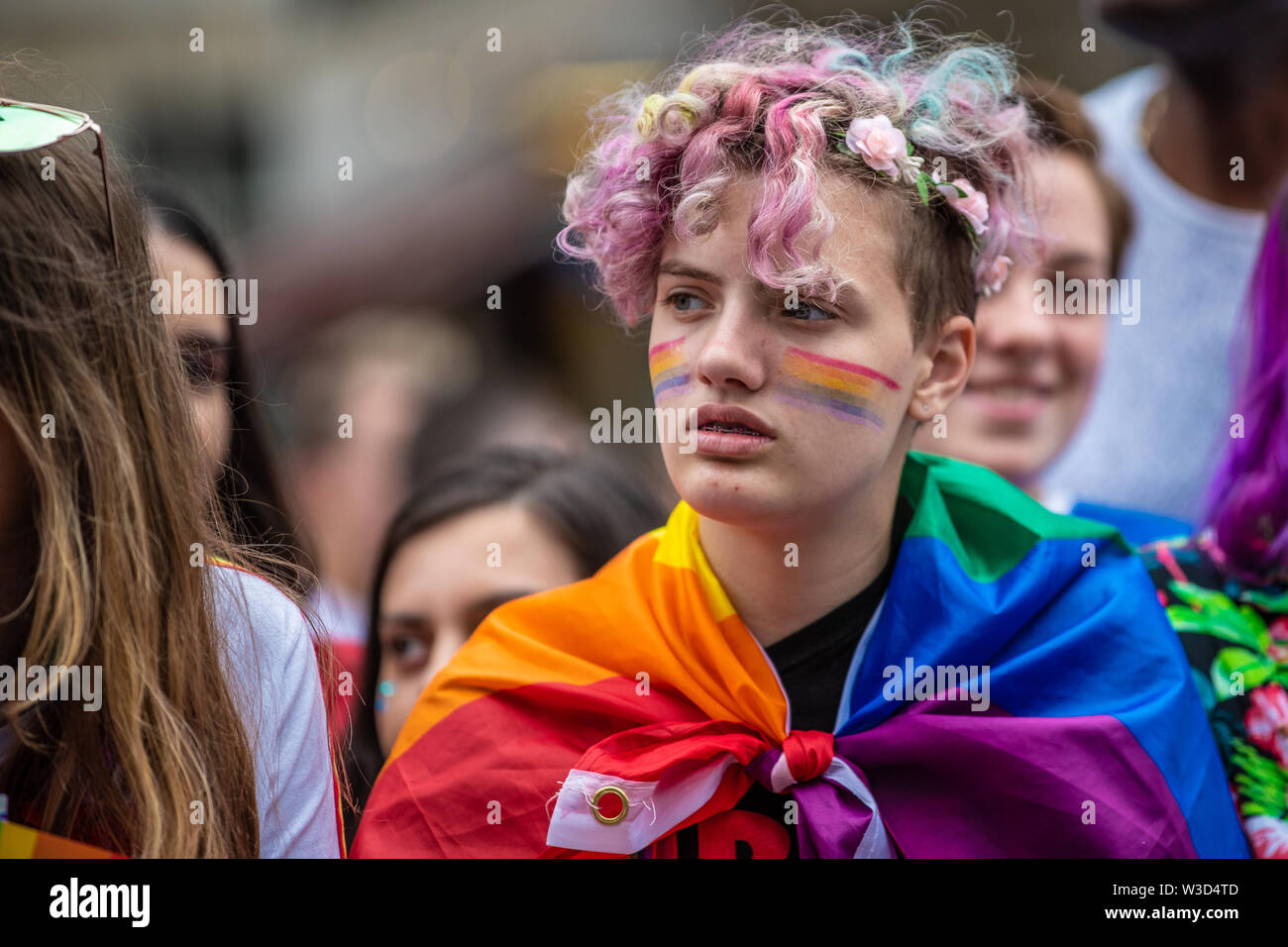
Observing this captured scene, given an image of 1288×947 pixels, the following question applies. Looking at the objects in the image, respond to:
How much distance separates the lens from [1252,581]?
226 cm

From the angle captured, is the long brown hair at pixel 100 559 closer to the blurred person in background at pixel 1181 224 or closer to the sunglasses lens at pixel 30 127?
the sunglasses lens at pixel 30 127

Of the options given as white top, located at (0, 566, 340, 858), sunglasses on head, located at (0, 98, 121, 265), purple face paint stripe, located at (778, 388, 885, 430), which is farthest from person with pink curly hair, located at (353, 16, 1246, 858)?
sunglasses on head, located at (0, 98, 121, 265)

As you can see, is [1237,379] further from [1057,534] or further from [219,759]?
[219,759]

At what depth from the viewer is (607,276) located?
197 cm

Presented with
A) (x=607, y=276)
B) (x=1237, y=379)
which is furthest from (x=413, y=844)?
(x=1237, y=379)

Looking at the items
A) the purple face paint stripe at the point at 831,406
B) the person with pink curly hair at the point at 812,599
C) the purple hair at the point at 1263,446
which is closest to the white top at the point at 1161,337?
the purple hair at the point at 1263,446

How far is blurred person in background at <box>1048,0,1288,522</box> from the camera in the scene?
122 inches

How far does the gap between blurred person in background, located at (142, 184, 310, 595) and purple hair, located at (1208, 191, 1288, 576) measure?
1829 millimetres

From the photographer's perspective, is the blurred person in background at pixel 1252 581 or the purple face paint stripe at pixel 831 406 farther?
the blurred person in background at pixel 1252 581

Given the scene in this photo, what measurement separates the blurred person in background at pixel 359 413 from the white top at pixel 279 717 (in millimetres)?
1605

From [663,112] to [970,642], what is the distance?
929mm

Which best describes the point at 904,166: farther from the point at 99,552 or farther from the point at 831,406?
the point at 99,552

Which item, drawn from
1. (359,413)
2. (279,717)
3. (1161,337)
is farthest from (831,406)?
(359,413)

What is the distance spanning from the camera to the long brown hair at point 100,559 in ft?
5.19
